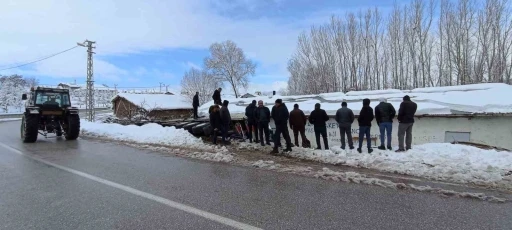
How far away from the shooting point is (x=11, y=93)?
257 feet

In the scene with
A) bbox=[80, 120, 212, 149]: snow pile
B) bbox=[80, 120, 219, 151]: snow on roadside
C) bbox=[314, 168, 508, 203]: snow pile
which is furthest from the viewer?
bbox=[80, 120, 212, 149]: snow pile

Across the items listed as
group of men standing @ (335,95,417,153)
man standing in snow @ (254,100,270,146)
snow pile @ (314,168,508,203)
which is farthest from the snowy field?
snow pile @ (314,168,508,203)

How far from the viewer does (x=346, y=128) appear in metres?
10.5

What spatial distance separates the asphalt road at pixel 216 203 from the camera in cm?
407

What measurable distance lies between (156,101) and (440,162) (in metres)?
41.5

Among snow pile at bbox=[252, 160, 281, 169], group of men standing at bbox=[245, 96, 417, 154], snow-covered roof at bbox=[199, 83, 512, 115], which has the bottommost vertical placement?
snow pile at bbox=[252, 160, 281, 169]

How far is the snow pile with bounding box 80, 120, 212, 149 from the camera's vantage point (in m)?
13.0

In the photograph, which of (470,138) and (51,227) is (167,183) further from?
(470,138)

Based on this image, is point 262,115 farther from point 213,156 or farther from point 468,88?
point 468,88

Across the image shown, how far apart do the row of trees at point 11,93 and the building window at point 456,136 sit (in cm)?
8390

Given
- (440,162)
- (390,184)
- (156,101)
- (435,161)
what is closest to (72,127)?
(390,184)

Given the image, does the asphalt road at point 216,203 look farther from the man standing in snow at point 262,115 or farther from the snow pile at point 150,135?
the snow pile at point 150,135

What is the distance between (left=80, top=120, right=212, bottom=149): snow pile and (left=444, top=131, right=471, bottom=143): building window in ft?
28.2

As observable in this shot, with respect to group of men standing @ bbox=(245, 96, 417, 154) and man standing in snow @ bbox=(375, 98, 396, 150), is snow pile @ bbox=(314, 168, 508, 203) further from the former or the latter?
man standing in snow @ bbox=(375, 98, 396, 150)
